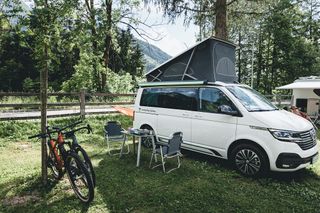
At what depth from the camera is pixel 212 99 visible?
5680mm

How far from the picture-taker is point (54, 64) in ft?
→ 14.0

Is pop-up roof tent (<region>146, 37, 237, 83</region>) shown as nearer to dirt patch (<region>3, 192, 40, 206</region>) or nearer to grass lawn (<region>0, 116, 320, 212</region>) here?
grass lawn (<region>0, 116, 320, 212</region>)

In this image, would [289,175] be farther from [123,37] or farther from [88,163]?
[123,37]

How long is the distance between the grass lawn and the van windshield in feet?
4.38

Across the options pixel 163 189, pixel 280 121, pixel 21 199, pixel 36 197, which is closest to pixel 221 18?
pixel 280 121

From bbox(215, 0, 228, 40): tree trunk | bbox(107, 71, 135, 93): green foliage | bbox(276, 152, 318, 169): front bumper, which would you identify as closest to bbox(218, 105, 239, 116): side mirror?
bbox(276, 152, 318, 169): front bumper

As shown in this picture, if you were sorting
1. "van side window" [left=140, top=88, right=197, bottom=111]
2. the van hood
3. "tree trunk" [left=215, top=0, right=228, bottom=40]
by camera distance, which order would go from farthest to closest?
"tree trunk" [left=215, top=0, right=228, bottom=40], "van side window" [left=140, top=88, right=197, bottom=111], the van hood

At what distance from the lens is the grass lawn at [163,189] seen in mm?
3812

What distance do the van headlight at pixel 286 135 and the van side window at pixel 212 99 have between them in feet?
3.21

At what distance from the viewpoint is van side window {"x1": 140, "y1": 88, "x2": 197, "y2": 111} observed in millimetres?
6070

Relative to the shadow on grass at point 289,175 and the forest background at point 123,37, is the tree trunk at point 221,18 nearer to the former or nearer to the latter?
the forest background at point 123,37

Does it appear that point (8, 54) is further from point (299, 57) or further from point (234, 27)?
point (299, 57)

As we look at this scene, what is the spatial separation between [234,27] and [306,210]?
889cm

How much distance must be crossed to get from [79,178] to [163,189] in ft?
4.59
